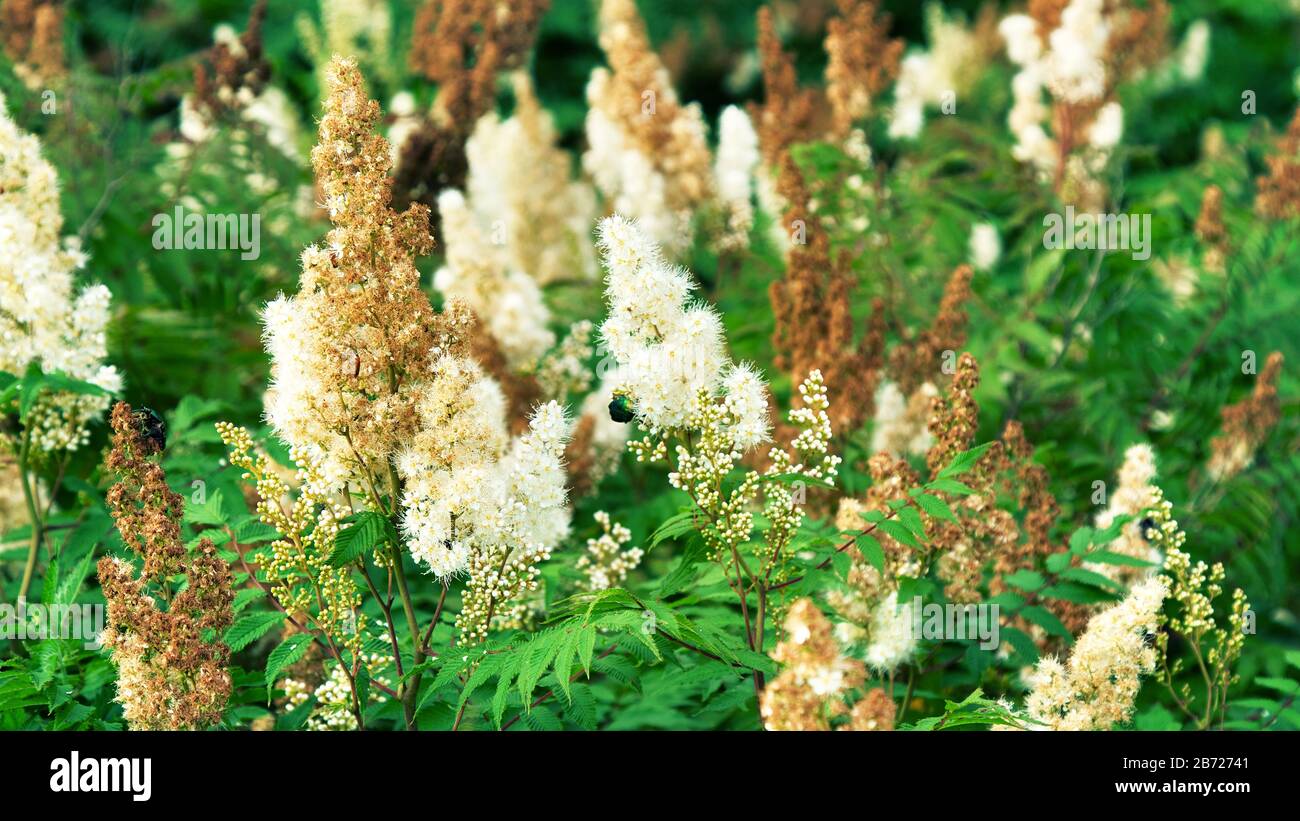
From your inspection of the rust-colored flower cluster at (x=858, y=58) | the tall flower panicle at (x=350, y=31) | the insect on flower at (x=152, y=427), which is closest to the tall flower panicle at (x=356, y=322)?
the insect on flower at (x=152, y=427)

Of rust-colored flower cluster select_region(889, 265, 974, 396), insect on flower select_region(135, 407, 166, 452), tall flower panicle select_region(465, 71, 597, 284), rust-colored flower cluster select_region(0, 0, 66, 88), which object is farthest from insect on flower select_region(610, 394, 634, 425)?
rust-colored flower cluster select_region(0, 0, 66, 88)

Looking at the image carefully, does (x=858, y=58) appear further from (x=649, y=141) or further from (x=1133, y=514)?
(x=1133, y=514)

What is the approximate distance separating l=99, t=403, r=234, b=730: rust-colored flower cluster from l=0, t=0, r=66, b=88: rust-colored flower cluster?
4397 mm

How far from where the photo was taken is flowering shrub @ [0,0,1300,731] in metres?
3.64

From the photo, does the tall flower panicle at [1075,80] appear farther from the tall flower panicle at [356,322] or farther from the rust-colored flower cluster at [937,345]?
the tall flower panicle at [356,322]

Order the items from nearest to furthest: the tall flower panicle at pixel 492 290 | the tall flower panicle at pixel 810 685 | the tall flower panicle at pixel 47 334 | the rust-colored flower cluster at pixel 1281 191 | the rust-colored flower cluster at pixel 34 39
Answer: the tall flower panicle at pixel 810 685 < the tall flower panicle at pixel 47 334 < the tall flower panicle at pixel 492 290 < the rust-colored flower cluster at pixel 1281 191 < the rust-colored flower cluster at pixel 34 39

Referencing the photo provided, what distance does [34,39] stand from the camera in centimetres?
743

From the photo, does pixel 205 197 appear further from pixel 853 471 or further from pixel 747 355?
pixel 853 471

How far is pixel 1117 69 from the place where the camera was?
795cm

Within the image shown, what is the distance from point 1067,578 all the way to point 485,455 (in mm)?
1910

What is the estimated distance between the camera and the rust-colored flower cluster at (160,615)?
3512 millimetres

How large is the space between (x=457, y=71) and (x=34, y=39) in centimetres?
216

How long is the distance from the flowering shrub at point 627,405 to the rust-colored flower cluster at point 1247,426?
19 mm
